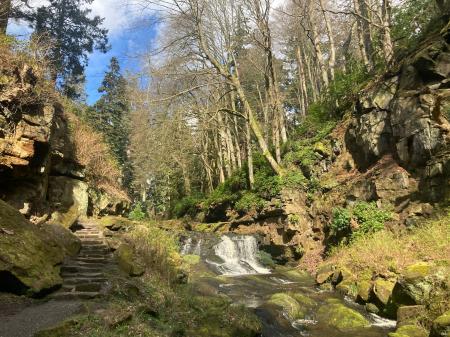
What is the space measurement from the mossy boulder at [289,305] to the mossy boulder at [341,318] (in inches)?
18.1

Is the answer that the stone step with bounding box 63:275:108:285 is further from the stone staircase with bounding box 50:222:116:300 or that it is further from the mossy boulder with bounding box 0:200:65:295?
the mossy boulder with bounding box 0:200:65:295

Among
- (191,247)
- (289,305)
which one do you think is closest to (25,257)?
(289,305)

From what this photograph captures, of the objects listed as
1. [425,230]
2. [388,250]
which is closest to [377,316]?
[388,250]

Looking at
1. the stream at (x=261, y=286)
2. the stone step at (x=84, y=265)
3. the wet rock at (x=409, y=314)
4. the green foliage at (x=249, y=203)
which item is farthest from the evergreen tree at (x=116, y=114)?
the wet rock at (x=409, y=314)

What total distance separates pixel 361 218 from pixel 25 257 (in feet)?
35.4

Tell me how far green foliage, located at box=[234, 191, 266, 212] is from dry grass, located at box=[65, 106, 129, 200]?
637cm

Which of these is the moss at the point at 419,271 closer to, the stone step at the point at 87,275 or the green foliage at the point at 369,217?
the green foliage at the point at 369,217

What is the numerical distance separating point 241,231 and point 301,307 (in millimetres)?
9034

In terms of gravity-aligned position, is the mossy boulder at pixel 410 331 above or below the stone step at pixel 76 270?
below

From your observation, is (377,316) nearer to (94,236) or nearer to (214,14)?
(94,236)

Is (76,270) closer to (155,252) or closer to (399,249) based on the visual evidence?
(155,252)

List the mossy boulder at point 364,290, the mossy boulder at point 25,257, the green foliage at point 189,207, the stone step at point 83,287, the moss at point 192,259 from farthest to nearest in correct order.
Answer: the green foliage at point 189,207 < the moss at point 192,259 < the mossy boulder at point 364,290 < the stone step at point 83,287 < the mossy boulder at point 25,257

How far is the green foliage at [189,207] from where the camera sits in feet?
88.0

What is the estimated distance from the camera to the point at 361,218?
13.4 metres
